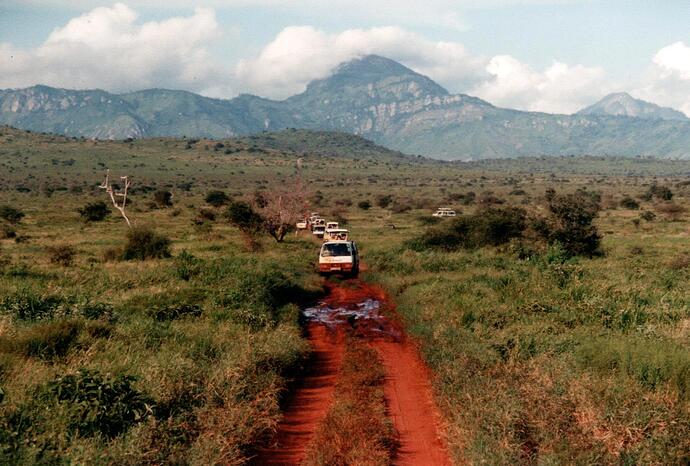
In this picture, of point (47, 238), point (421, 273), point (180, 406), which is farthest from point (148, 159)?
point (180, 406)

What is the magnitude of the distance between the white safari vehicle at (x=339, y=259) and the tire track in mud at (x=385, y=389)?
6098 mm

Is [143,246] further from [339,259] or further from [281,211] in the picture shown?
[281,211]

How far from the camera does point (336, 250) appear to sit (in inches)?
1097

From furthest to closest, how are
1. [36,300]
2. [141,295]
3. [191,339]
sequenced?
[141,295] → [36,300] → [191,339]

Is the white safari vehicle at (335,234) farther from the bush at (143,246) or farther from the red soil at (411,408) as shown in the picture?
the red soil at (411,408)

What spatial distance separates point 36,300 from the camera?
51.1ft

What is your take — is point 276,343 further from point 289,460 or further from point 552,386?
point 552,386

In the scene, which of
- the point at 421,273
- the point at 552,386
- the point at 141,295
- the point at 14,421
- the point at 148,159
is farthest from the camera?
the point at 148,159

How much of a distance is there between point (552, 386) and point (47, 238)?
43138 mm

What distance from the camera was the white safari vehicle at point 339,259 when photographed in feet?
89.2

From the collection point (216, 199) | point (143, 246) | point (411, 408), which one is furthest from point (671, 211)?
point (411, 408)

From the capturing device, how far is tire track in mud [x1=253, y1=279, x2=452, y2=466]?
852cm

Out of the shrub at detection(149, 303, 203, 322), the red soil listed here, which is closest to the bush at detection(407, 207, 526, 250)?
the shrub at detection(149, 303, 203, 322)

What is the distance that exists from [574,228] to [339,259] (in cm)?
1384
